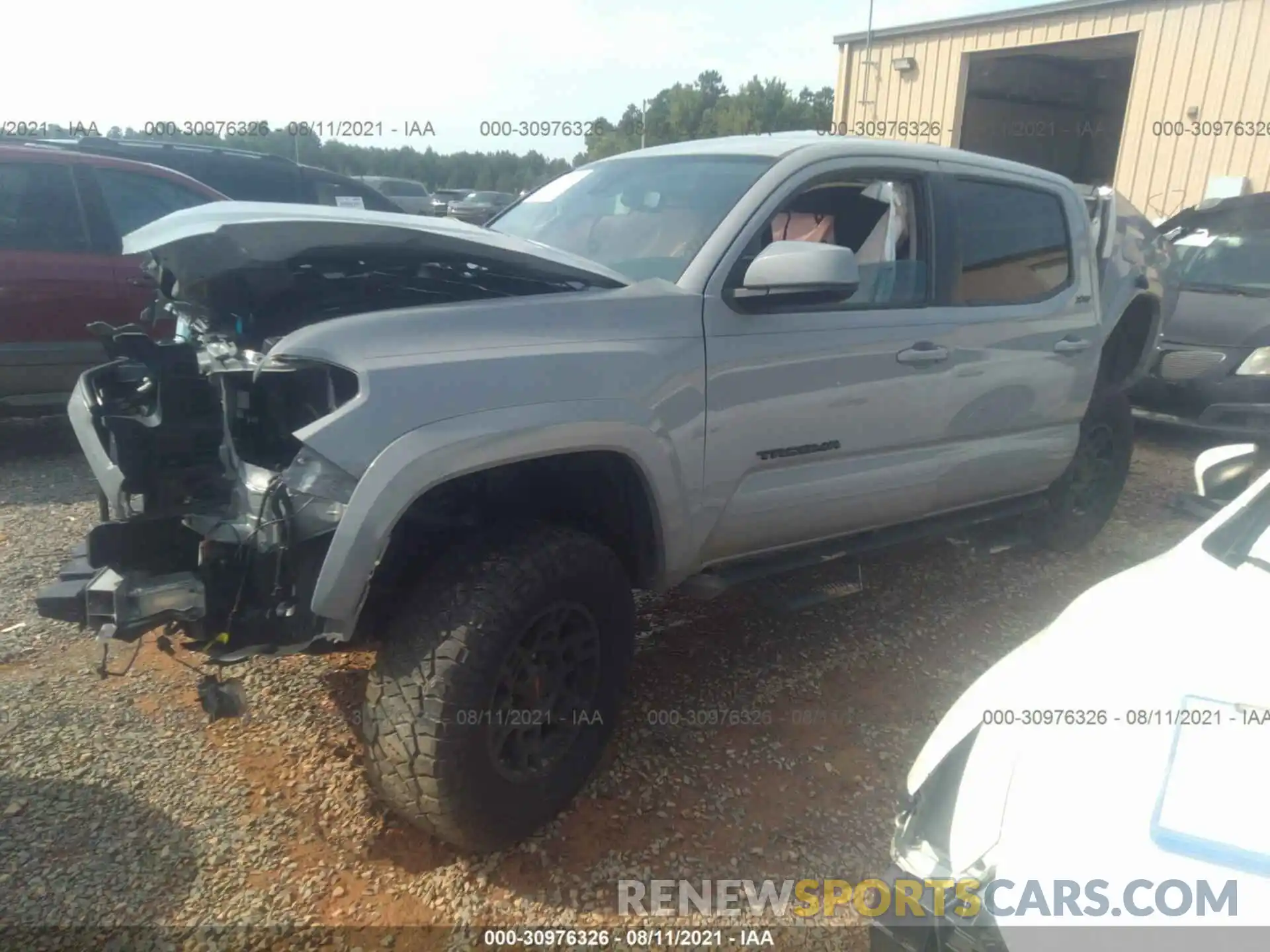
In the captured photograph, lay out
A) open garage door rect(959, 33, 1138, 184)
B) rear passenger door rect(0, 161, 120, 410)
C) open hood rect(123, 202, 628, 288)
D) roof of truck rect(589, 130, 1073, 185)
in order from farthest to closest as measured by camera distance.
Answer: open garage door rect(959, 33, 1138, 184), rear passenger door rect(0, 161, 120, 410), roof of truck rect(589, 130, 1073, 185), open hood rect(123, 202, 628, 288)

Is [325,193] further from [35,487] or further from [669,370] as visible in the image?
[669,370]

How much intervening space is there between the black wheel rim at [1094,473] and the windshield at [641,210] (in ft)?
8.54

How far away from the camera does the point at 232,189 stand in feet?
27.4

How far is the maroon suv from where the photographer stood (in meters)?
5.20

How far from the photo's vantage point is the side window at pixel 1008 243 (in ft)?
11.9

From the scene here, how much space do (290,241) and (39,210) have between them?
4299mm

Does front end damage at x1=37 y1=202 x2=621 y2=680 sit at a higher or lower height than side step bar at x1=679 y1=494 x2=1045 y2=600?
higher

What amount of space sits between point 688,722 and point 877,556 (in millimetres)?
1860

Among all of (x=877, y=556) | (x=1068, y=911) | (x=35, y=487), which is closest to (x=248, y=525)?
(x=1068, y=911)

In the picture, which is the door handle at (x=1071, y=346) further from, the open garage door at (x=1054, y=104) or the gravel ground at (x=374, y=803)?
the open garage door at (x=1054, y=104)

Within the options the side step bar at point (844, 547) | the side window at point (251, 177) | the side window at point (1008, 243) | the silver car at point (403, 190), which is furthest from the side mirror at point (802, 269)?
the silver car at point (403, 190)

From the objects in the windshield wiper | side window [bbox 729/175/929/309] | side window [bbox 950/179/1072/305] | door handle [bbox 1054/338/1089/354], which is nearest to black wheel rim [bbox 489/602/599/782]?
side window [bbox 729/175/929/309]

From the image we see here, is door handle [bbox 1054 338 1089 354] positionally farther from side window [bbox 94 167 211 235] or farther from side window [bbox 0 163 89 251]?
side window [bbox 0 163 89 251]

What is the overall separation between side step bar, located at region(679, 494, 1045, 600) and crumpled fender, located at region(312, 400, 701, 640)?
0.42 meters
